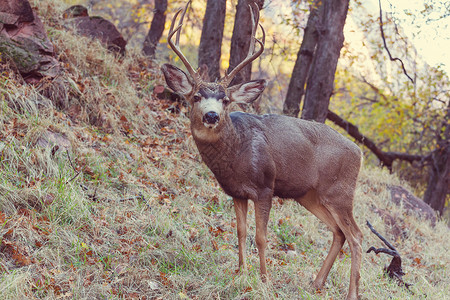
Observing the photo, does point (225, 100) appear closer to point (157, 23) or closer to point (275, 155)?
point (275, 155)

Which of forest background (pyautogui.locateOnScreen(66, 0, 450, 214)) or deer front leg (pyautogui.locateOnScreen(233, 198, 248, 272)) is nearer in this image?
deer front leg (pyautogui.locateOnScreen(233, 198, 248, 272))

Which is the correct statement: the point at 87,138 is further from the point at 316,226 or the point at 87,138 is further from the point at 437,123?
the point at 437,123

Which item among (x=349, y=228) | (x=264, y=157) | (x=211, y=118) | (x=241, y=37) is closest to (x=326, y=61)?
(x=241, y=37)

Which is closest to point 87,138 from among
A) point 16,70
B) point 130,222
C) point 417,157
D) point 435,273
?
point 16,70

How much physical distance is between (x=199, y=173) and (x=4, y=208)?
3714 mm

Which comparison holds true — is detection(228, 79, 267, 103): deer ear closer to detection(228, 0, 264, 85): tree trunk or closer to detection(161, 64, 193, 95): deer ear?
detection(161, 64, 193, 95): deer ear

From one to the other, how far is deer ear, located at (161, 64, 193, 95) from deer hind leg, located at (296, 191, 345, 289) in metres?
1.92

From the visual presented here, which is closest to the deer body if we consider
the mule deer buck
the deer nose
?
the mule deer buck

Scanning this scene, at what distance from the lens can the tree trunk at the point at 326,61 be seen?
10109 mm

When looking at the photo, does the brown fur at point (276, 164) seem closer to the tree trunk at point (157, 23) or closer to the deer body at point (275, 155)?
the deer body at point (275, 155)

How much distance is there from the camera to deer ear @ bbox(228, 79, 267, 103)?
5.80 m

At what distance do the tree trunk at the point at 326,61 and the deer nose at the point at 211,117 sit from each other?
563 centimetres

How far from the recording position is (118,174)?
24.2 ft

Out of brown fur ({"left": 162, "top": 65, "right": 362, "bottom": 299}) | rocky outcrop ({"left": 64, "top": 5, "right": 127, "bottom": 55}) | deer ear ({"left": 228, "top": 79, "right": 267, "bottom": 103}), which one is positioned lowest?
brown fur ({"left": 162, "top": 65, "right": 362, "bottom": 299})
